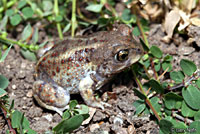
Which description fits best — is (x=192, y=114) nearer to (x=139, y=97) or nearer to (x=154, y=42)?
(x=139, y=97)

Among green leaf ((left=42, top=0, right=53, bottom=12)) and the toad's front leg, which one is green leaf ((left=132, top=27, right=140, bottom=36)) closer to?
the toad's front leg

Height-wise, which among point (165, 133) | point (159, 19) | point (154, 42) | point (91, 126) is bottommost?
point (91, 126)

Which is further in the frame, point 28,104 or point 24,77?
point 24,77

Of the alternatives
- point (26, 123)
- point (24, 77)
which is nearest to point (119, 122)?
point (26, 123)

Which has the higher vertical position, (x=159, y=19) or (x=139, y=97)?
(x=159, y=19)

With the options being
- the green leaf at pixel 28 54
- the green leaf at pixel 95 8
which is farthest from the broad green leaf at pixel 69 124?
the green leaf at pixel 95 8

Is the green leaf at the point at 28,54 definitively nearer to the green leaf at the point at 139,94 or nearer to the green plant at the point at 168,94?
the green plant at the point at 168,94

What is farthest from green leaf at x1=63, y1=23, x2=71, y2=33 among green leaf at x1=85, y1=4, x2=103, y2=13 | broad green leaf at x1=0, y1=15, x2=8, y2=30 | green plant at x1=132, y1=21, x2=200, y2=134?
green plant at x1=132, y1=21, x2=200, y2=134

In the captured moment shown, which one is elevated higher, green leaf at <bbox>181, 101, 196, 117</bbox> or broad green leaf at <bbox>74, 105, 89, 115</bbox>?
green leaf at <bbox>181, 101, 196, 117</bbox>
